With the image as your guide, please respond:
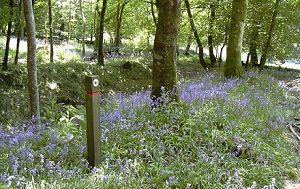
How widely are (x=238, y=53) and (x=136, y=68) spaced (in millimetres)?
7591

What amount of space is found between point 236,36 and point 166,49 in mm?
6214

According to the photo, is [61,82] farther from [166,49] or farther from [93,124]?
[93,124]

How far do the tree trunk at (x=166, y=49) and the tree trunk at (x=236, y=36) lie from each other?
236 inches

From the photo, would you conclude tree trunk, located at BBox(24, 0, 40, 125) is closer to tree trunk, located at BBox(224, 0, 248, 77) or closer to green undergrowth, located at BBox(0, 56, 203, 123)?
green undergrowth, located at BBox(0, 56, 203, 123)

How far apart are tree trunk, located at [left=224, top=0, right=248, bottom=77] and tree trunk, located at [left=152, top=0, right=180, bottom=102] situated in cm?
599

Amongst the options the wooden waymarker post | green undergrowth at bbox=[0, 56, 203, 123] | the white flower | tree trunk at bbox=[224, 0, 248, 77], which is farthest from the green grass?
the white flower

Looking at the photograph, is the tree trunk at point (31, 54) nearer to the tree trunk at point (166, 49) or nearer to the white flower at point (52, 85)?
the tree trunk at point (166, 49)

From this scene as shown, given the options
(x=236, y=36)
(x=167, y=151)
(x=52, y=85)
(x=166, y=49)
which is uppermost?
(x=236, y=36)

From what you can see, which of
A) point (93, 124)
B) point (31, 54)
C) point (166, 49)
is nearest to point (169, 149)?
point (93, 124)

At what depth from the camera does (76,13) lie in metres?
37.4

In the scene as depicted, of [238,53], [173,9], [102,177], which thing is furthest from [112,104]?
[238,53]

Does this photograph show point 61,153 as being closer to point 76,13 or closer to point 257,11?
point 257,11

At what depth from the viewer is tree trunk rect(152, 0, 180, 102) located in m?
6.92

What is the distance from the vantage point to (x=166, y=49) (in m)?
6.99
